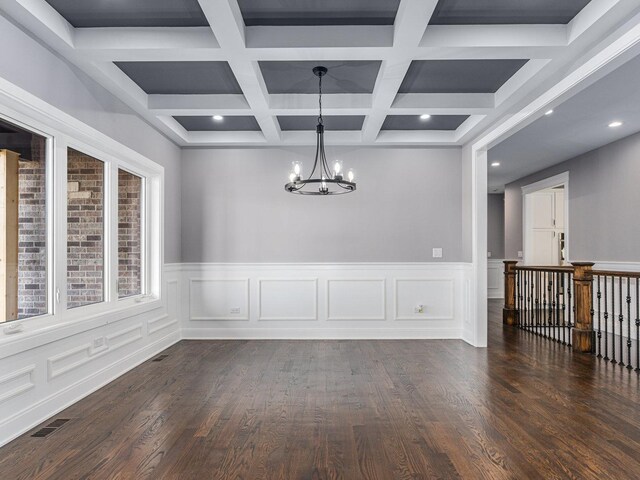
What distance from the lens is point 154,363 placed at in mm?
4688

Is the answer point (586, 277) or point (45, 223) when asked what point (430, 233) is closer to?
point (586, 277)

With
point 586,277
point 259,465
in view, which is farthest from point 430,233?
point 259,465

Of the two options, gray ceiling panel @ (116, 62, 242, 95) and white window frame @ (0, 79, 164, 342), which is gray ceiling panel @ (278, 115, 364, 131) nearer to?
gray ceiling panel @ (116, 62, 242, 95)

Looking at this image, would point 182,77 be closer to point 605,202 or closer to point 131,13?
point 131,13

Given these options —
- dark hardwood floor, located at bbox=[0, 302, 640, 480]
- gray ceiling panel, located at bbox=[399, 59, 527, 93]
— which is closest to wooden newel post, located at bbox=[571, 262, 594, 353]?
dark hardwood floor, located at bbox=[0, 302, 640, 480]

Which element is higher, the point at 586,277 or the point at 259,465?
the point at 586,277

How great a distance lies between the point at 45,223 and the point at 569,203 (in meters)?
7.76

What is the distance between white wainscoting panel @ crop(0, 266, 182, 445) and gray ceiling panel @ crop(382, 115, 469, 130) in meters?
3.66

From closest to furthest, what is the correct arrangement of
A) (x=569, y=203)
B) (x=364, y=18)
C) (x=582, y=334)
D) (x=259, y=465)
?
(x=259, y=465), (x=364, y=18), (x=582, y=334), (x=569, y=203)

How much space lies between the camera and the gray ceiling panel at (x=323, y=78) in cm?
387

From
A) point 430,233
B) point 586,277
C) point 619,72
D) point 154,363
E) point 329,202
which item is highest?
point 619,72

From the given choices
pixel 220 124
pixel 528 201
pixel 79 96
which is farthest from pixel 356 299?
pixel 528 201

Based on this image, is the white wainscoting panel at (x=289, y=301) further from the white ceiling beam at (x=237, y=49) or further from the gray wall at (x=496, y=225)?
the gray wall at (x=496, y=225)

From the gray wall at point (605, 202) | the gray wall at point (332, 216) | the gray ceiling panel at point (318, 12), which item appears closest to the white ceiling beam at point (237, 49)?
the gray ceiling panel at point (318, 12)
